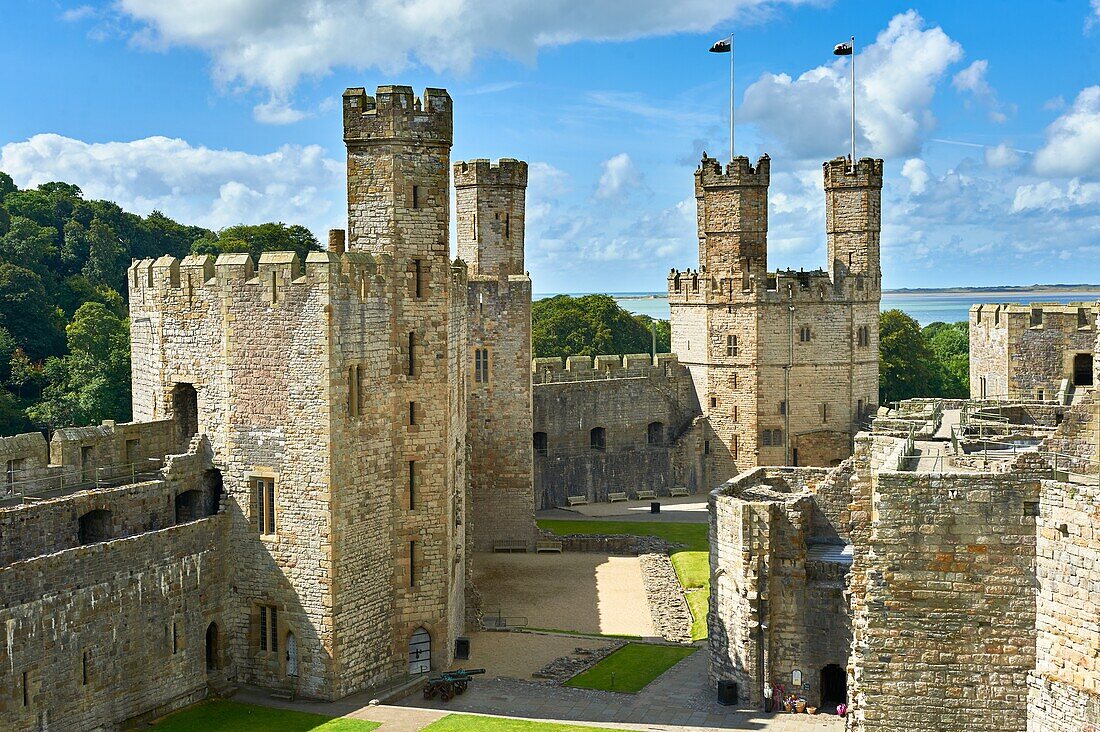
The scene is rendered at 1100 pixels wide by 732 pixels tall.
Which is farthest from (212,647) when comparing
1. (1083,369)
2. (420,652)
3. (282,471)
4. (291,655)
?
(1083,369)

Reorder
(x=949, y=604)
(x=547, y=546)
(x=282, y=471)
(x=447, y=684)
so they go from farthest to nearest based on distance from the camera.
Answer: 1. (x=547, y=546)
2. (x=447, y=684)
3. (x=282, y=471)
4. (x=949, y=604)

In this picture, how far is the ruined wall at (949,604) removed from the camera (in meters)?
17.7

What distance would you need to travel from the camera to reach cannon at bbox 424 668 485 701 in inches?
1008

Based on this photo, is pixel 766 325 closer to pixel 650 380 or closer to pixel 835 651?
pixel 650 380

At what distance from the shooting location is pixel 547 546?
132 feet

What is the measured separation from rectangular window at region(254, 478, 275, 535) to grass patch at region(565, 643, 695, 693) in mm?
6945

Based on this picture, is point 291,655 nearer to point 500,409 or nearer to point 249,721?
point 249,721

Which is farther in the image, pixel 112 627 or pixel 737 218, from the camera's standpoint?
pixel 737 218

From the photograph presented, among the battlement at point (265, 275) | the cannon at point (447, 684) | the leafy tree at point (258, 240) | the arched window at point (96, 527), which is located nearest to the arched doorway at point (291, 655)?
the cannon at point (447, 684)

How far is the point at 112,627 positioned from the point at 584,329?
2023 inches

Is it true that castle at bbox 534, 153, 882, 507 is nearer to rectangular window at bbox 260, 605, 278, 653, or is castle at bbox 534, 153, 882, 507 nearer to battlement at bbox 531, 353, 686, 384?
battlement at bbox 531, 353, 686, 384

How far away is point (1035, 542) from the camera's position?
17578 mm

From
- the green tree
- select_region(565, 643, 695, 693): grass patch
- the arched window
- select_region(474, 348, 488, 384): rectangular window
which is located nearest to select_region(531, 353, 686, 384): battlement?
select_region(474, 348, 488, 384): rectangular window

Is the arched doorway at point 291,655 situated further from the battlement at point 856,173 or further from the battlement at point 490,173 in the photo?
the battlement at point 856,173
